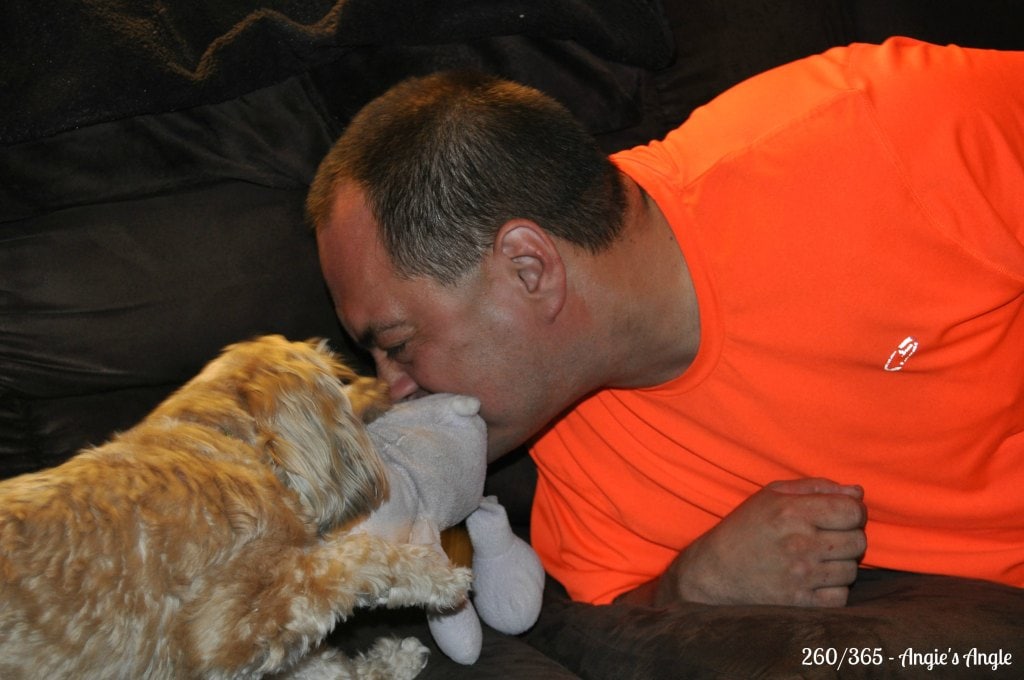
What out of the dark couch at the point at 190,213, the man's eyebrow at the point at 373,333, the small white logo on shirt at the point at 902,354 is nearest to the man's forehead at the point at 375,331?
the man's eyebrow at the point at 373,333

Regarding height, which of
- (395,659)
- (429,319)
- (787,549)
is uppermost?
(429,319)

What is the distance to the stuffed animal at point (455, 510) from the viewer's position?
2240 mm

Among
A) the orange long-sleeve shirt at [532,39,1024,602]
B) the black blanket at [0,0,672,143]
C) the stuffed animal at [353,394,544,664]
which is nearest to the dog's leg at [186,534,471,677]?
the stuffed animal at [353,394,544,664]

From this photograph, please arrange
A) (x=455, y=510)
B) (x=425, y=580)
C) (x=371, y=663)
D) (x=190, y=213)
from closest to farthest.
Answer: (x=425, y=580)
(x=455, y=510)
(x=371, y=663)
(x=190, y=213)

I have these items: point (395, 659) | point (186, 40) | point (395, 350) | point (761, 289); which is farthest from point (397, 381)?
point (186, 40)

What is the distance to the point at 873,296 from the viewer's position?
2471 mm

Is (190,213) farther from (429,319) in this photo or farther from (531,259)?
(531,259)

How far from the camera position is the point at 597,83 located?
3215 mm

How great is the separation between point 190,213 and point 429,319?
0.82 m

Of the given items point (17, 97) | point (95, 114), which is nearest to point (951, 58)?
point (95, 114)

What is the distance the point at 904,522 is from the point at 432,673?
125 centimetres

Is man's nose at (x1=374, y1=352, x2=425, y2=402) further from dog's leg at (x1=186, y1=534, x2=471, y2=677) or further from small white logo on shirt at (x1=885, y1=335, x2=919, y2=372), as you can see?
small white logo on shirt at (x1=885, y1=335, x2=919, y2=372)

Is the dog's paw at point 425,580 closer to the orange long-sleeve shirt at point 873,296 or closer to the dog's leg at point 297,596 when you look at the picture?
the dog's leg at point 297,596

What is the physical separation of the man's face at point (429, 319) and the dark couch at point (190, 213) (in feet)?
1.41
